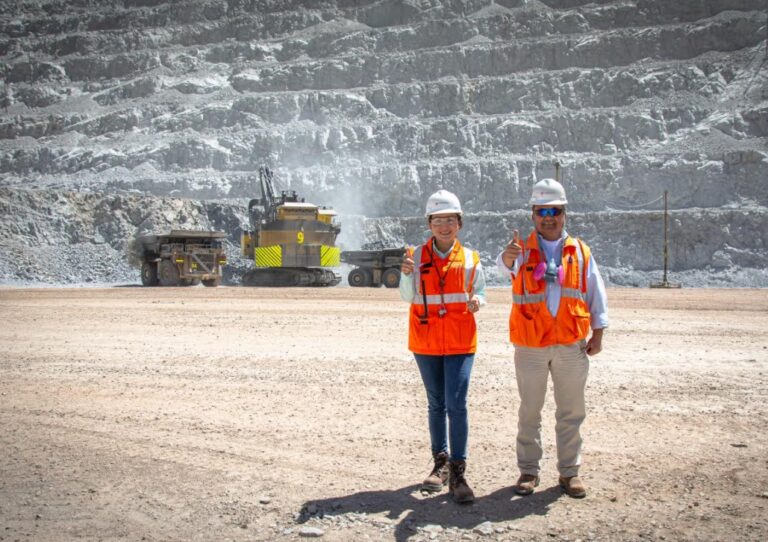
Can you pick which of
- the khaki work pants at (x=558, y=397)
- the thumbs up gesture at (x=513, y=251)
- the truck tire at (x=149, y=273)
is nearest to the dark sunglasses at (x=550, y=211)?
the thumbs up gesture at (x=513, y=251)

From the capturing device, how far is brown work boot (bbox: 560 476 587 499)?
15.1 feet

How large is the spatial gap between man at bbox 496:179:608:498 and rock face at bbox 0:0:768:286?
31798 mm

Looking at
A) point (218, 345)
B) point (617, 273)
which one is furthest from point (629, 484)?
point (617, 273)

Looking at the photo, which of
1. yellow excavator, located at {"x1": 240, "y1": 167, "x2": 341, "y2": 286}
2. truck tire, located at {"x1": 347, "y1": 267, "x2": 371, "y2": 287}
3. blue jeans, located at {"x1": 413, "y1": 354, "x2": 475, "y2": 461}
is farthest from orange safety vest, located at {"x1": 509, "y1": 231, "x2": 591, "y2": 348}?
yellow excavator, located at {"x1": 240, "y1": 167, "x2": 341, "y2": 286}

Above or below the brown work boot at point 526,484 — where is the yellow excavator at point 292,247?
above

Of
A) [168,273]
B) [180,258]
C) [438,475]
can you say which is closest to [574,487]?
[438,475]

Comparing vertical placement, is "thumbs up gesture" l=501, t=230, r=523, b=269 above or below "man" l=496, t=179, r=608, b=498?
above

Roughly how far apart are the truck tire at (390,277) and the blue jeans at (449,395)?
24.5 m

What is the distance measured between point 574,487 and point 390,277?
979 inches

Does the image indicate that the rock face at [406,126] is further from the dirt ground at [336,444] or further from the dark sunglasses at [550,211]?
the dark sunglasses at [550,211]

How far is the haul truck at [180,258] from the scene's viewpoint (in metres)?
28.9

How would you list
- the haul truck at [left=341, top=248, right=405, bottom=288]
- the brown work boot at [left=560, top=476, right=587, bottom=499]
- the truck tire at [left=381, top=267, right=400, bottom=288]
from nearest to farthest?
the brown work boot at [left=560, top=476, right=587, bottom=499], the truck tire at [left=381, top=267, right=400, bottom=288], the haul truck at [left=341, top=248, right=405, bottom=288]

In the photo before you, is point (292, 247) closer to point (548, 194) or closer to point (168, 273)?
point (168, 273)

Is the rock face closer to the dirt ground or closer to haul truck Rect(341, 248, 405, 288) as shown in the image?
haul truck Rect(341, 248, 405, 288)
